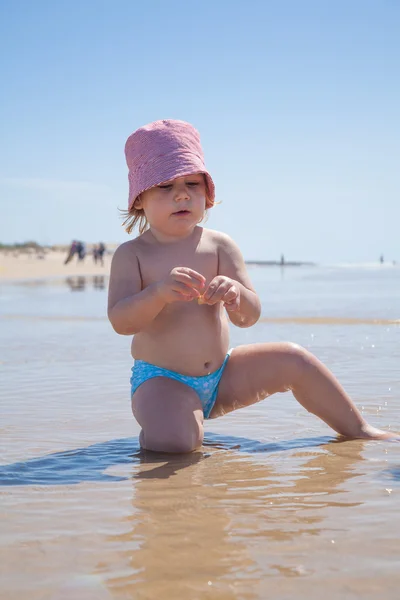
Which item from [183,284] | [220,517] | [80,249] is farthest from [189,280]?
[80,249]

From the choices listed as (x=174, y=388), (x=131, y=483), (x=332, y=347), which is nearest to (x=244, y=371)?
(x=174, y=388)

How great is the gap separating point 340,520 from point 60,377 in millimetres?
3086

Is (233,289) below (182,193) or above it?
below

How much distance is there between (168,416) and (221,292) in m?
0.52

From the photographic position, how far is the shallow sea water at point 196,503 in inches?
65.3

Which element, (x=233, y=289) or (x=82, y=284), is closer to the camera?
(x=233, y=289)

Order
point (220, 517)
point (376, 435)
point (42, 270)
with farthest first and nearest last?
point (42, 270), point (376, 435), point (220, 517)

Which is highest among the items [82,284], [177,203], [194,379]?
[177,203]

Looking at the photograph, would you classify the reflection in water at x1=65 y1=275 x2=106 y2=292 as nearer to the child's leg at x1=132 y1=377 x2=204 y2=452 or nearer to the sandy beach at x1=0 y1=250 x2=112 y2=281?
the sandy beach at x1=0 y1=250 x2=112 y2=281

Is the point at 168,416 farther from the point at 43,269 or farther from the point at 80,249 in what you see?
the point at 80,249

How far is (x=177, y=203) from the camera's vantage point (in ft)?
10.7

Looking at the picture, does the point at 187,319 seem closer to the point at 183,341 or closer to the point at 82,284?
the point at 183,341

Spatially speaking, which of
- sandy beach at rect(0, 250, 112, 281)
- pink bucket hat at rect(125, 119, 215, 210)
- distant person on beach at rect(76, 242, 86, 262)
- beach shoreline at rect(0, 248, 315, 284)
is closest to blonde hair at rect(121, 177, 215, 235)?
pink bucket hat at rect(125, 119, 215, 210)

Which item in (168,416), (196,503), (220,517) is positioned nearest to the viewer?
(220,517)
